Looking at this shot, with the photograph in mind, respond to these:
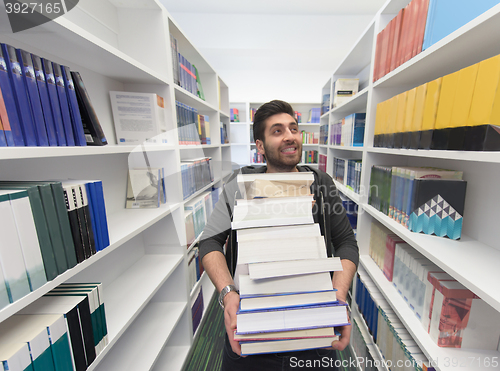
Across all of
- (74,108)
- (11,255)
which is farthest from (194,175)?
(11,255)

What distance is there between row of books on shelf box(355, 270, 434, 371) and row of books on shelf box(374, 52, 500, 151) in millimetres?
846

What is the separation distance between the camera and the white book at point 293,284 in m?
0.59

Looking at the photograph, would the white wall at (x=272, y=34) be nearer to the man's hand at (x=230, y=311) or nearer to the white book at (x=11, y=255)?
the white book at (x=11, y=255)

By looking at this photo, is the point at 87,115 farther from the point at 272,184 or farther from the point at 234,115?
the point at 234,115

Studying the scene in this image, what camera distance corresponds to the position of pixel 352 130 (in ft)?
5.74

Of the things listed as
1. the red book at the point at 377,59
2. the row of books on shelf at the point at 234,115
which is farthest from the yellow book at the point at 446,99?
the row of books on shelf at the point at 234,115

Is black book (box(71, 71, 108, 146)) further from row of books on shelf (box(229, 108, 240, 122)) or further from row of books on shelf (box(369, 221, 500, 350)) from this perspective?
row of books on shelf (box(229, 108, 240, 122))

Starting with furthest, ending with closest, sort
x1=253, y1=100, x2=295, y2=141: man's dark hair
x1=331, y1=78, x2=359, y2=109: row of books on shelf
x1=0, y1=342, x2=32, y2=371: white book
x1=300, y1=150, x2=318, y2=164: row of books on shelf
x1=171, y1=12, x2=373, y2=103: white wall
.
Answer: x1=300, y1=150, x2=318, y2=164: row of books on shelf, x1=171, y1=12, x2=373, y2=103: white wall, x1=331, y1=78, x2=359, y2=109: row of books on shelf, x1=253, y1=100, x2=295, y2=141: man's dark hair, x1=0, y1=342, x2=32, y2=371: white book

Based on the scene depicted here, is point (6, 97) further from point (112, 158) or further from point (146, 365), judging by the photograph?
point (146, 365)

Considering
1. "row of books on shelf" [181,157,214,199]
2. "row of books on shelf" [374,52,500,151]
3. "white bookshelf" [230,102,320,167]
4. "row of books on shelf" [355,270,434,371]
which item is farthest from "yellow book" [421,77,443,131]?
"white bookshelf" [230,102,320,167]

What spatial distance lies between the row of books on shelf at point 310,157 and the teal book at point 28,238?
11.5 ft

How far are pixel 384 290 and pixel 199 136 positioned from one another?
5.90ft

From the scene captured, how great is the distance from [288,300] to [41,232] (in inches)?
27.8

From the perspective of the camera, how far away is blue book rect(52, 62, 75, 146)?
25.2 inches
